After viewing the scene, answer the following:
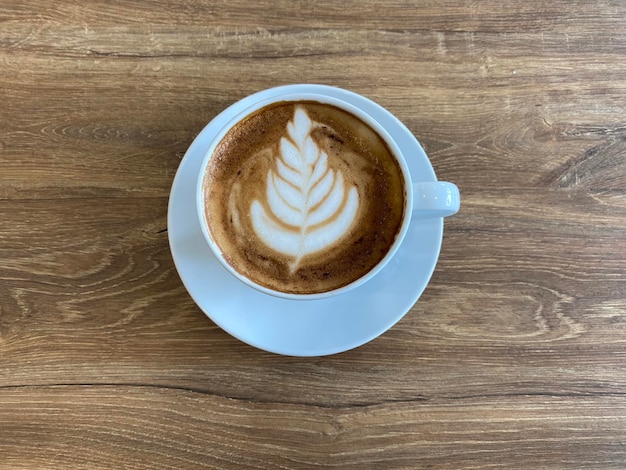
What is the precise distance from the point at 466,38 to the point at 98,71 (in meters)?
0.70

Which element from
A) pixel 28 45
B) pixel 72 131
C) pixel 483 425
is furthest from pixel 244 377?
pixel 28 45

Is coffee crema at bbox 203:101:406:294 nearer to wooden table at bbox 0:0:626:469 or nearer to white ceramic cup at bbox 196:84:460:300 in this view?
white ceramic cup at bbox 196:84:460:300

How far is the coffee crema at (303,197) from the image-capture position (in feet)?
2.70

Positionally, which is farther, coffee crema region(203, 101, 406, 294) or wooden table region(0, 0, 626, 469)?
wooden table region(0, 0, 626, 469)

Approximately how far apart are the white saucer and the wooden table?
0.27 feet

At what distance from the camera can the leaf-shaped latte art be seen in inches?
32.6

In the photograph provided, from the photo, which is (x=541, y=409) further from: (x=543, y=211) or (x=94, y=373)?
(x=94, y=373)

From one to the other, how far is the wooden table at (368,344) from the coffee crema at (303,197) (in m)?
0.21

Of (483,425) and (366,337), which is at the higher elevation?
(366,337)

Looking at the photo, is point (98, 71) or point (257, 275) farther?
point (98, 71)

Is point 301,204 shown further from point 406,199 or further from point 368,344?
point 368,344

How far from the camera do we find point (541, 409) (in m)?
0.98

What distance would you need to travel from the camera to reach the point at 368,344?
981 mm

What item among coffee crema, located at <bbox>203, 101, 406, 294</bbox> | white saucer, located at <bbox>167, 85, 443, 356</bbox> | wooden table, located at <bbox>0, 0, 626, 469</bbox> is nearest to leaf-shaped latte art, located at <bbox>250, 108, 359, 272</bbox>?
coffee crema, located at <bbox>203, 101, 406, 294</bbox>
